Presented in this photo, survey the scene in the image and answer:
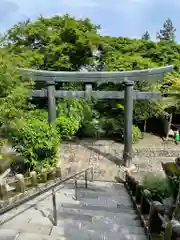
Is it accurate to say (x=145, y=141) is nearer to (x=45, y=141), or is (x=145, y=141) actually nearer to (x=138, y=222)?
(x=45, y=141)

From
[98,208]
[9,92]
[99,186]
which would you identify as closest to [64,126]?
[99,186]

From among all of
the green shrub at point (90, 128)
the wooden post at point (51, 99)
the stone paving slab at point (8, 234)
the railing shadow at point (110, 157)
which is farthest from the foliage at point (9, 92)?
the green shrub at point (90, 128)

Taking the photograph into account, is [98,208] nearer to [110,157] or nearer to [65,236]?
[65,236]

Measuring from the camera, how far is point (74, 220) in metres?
4.43

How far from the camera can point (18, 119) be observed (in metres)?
7.45

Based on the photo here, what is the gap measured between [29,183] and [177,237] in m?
4.43

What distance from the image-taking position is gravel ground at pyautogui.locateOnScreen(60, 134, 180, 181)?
927 cm

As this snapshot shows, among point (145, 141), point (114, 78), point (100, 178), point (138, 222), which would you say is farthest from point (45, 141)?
point (145, 141)

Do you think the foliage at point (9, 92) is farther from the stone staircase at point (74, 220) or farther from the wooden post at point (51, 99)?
the stone staircase at point (74, 220)

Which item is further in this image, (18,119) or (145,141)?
(145,141)

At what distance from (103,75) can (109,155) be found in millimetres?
3248

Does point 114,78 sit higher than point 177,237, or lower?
higher

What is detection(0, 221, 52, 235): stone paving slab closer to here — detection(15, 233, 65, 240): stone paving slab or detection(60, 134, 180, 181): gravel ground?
detection(15, 233, 65, 240): stone paving slab

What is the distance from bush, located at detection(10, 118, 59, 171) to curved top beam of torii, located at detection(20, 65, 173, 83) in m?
2.09
